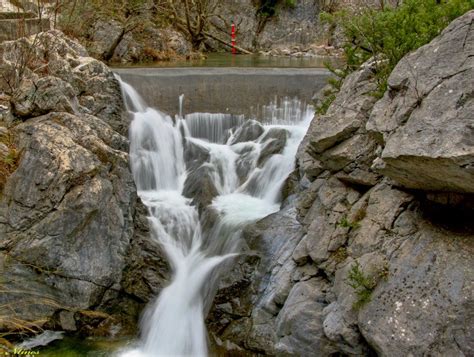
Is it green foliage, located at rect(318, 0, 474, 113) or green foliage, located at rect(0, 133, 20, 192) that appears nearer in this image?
green foliage, located at rect(318, 0, 474, 113)

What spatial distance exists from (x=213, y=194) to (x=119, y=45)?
7964 mm

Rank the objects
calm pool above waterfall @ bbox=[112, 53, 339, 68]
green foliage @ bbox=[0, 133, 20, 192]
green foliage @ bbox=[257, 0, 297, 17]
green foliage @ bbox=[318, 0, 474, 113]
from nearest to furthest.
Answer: green foliage @ bbox=[318, 0, 474, 113], green foliage @ bbox=[0, 133, 20, 192], calm pool above waterfall @ bbox=[112, 53, 339, 68], green foliage @ bbox=[257, 0, 297, 17]

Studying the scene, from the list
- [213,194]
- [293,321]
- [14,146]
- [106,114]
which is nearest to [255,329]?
[293,321]

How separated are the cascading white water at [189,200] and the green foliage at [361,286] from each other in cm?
221

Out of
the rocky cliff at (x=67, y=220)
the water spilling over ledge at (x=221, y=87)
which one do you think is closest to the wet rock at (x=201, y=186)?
the rocky cliff at (x=67, y=220)

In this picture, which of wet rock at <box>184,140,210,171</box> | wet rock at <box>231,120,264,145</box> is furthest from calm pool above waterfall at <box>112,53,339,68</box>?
wet rock at <box>184,140,210,171</box>

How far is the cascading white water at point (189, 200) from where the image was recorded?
6.09 metres

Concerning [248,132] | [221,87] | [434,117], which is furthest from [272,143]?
[434,117]

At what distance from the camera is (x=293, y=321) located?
16.3ft

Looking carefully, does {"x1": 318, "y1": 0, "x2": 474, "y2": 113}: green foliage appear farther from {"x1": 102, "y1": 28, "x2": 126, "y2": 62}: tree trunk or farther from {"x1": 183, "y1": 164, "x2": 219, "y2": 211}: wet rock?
{"x1": 102, "y1": 28, "x2": 126, "y2": 62}: tree trunk

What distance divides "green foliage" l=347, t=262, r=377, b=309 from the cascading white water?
2.21m

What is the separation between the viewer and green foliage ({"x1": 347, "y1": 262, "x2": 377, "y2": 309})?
436cm

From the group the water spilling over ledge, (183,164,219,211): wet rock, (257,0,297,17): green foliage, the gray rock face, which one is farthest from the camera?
(257,0,297,17): green foliage

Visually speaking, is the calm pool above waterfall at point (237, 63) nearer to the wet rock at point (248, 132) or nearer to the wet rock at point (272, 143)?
the wet rock at point (248, 132)
